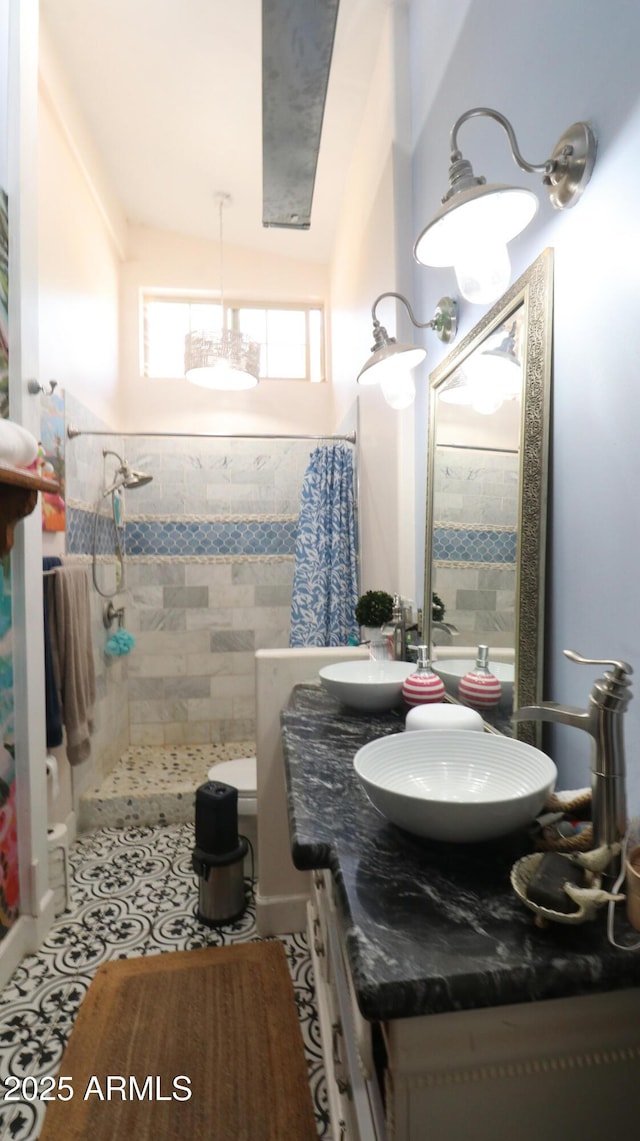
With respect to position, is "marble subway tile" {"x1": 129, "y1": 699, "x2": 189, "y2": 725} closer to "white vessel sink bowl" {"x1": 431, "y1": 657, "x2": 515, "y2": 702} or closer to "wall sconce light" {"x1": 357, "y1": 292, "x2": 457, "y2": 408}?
"white vessel sink bowl" {"x1": 431, "y1": 657, "x2": 515, "y2": 702}

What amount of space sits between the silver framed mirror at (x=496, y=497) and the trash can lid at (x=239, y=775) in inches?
41.0

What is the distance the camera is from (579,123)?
85 cm

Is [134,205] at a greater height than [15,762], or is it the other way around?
[134,205]

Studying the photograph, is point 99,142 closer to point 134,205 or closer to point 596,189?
point 134,205

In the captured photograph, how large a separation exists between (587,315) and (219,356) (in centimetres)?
231

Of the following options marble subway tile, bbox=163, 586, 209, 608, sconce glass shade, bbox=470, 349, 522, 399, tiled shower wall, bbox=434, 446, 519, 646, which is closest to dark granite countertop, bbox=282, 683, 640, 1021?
tiled shower wall, bbox=434, 446, 519, 646

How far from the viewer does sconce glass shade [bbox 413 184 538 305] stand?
2.95ft

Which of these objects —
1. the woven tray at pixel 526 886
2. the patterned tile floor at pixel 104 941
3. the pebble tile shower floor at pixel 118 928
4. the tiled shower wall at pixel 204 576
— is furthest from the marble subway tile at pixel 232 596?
the woven tray at pixel 526 886

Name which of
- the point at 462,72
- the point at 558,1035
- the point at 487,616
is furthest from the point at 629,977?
the point at 462,72

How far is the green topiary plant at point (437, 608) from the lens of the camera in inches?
60.4

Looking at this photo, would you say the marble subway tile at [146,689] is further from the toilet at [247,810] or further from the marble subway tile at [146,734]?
the toilet at [247,810]

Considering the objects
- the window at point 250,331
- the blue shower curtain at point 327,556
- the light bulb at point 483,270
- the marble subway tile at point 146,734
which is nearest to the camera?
the light bulb at point 483,270

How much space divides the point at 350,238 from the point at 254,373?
847mm

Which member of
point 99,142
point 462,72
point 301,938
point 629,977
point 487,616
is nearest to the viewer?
point 629,977
